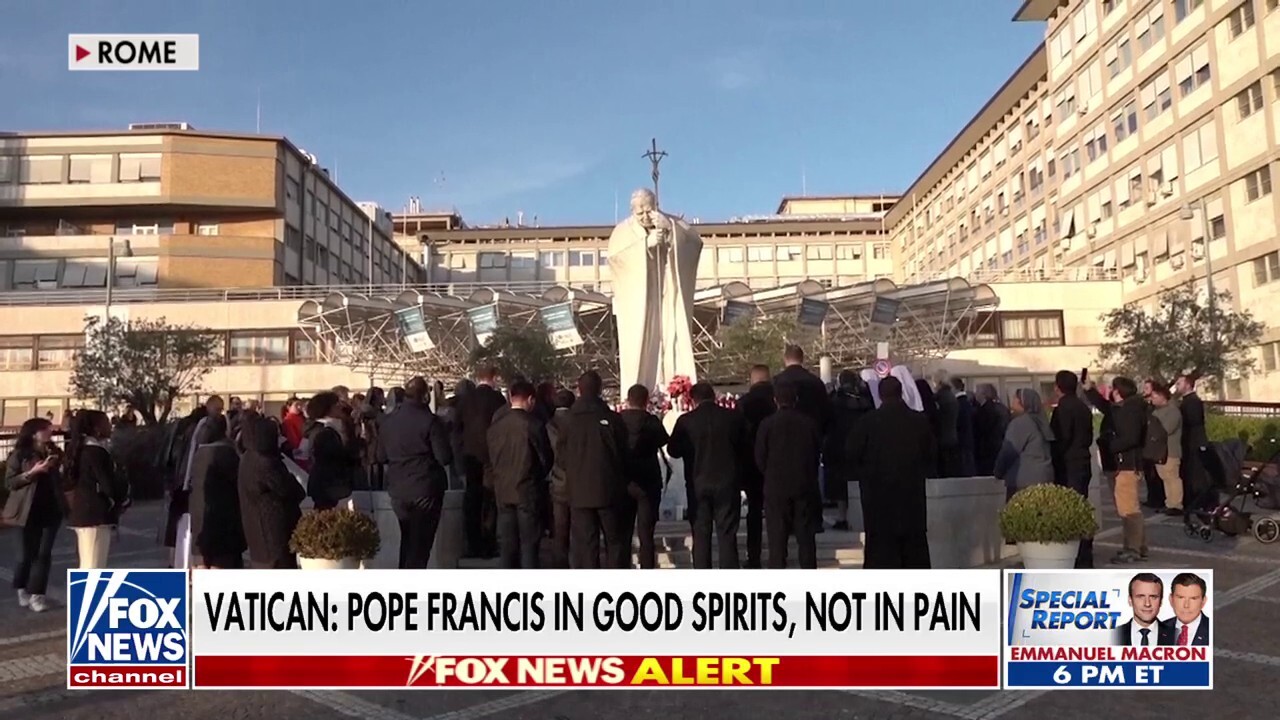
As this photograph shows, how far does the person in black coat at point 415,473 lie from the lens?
7.39 m

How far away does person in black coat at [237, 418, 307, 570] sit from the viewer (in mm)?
6645

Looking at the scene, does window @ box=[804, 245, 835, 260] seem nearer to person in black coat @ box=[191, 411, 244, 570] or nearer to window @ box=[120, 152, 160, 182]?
window @ box=[120, 152, 160, 182]

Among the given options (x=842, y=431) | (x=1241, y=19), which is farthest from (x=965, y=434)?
(x=1241, y=19)

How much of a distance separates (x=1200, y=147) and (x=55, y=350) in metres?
51.8

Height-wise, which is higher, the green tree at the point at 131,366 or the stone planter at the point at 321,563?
the green tree at the point at 131,366

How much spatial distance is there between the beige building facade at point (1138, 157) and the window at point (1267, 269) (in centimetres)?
7

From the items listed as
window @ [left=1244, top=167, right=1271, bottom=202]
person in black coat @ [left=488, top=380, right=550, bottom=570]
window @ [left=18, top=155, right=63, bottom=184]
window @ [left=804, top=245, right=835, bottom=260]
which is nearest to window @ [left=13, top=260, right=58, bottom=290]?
window @ [left=18, top=155, right=63, bottom=184]

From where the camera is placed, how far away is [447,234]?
82.3 metres

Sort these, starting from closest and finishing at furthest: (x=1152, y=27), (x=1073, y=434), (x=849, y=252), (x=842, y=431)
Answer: (x=1073, y=434) < (x=842, y=431) < (x=1152, y=27) < (x=849, y=252)

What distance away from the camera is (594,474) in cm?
678

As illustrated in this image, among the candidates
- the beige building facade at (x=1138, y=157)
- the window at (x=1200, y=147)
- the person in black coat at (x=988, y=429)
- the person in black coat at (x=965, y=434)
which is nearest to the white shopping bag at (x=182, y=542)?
the person in black coat at (x=965, y=434)

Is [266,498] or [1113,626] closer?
[1113,626]

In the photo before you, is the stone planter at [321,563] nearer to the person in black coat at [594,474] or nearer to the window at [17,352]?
the person in black coat at [594,474]

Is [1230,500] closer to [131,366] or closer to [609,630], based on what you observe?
[609,630]
